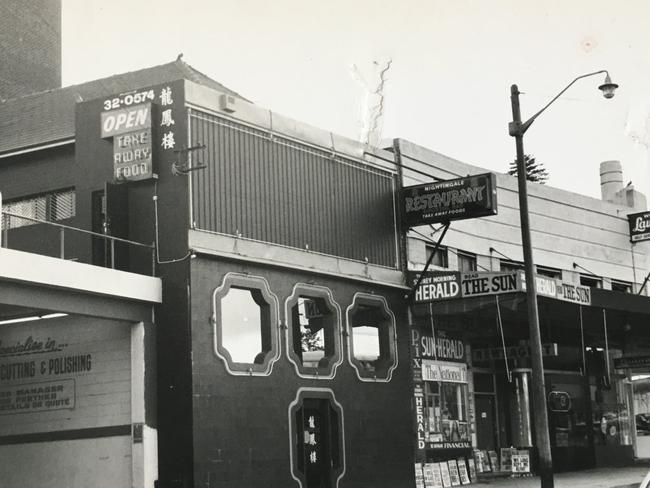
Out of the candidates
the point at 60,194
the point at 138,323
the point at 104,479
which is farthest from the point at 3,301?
the point at 60,194

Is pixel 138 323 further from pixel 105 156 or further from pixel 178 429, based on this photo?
pixel 105 156

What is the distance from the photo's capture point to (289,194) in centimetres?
2252

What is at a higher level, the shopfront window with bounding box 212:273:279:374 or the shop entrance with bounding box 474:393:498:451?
the shopfront window with bounding box 212:273:279:374

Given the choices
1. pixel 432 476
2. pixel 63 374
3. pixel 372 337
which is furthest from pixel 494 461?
pixel 63 374

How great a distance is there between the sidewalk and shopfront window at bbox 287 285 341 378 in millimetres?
5750

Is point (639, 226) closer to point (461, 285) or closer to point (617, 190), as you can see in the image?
point (617, 190)

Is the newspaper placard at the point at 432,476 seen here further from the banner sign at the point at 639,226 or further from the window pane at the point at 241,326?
the banner sign at the point at 639,226

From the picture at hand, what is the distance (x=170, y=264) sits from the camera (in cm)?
1975

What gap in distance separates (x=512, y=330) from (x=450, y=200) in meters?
5.26

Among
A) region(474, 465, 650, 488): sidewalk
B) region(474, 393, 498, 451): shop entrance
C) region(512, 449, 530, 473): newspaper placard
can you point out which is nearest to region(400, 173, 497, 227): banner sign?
region(474, 393, 498, 451): shop entrance

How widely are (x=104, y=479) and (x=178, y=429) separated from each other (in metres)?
1.84

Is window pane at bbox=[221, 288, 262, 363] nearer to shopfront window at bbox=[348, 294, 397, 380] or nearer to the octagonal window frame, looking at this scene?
the octagonal window frame

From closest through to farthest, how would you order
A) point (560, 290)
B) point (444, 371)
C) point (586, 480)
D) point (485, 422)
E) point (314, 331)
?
point (314, 331)
point (560, 290)
point (586, 480)
point (444, 371)
point (485, 422)

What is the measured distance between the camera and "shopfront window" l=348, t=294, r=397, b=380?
2372 cm
